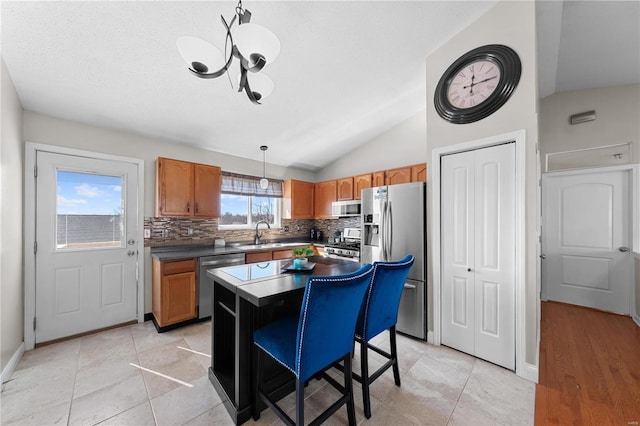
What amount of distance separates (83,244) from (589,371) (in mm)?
5242

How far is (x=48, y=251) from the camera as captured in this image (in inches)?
101

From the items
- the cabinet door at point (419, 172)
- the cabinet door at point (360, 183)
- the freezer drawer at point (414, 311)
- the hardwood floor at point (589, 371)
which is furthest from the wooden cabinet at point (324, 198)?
the hardwood floor at point (589, 371)

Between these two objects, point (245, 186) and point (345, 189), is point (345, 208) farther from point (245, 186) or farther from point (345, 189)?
point (245, 186)

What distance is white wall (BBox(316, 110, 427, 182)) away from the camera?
3.90 metres

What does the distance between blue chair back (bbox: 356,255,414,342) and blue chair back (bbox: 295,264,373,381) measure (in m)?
0.28

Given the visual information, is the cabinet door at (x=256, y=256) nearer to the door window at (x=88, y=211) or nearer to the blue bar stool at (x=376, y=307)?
the door window at (x=88, y=211)

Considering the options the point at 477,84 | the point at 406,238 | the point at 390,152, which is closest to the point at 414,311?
the point at 406,238

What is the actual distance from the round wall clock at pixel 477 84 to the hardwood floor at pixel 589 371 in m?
2.38

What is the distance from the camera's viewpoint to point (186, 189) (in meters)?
3.28

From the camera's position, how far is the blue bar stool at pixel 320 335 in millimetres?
1246

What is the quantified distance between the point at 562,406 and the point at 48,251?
4809mm

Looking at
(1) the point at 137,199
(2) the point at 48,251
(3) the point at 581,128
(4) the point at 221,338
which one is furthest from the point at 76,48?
(3) the point at 581,128

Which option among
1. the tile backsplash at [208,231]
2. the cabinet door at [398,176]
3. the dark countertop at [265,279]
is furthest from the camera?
the cabinet door at [398,176]

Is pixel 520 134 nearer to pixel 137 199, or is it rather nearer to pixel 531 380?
pixel 531 380
